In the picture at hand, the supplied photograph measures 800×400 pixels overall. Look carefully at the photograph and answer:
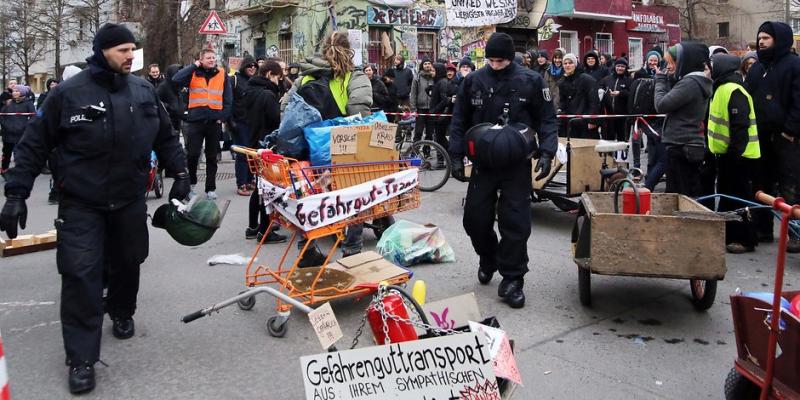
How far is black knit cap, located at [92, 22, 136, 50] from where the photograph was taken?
4023 millimetres

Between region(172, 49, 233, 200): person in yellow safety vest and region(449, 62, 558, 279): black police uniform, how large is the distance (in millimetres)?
5386

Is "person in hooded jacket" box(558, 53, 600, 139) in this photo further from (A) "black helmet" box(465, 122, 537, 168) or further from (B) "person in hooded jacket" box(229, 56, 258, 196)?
(A) "black helmet" box(465, 122, 537, 168)

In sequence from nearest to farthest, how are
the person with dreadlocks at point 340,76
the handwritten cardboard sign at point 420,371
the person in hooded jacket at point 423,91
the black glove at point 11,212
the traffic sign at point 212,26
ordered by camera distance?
the handwritten cardboard sign at point 420,371 → the black glove at point 11,212 → the person with dreadlocks at point 340,76 → the person in hooded jacket at point 423,91 → the traffic sign at point 212,26

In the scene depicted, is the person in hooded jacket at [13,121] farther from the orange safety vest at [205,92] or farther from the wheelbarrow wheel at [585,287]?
the wheelbarrow wheel at [585,287]

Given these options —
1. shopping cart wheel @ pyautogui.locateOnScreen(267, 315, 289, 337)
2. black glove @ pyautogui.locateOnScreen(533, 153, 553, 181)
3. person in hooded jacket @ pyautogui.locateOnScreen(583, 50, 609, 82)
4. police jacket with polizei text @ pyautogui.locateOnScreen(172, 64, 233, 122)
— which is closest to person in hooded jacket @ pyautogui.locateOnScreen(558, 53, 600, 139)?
person in hooded jacket @ pyautogui.locateOnScreen(583, 50, 609, 82)

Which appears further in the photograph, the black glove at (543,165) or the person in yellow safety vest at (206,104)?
the person in yellow safety vest at (206,104)

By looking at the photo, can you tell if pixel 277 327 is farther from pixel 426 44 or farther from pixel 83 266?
pixel 426 44

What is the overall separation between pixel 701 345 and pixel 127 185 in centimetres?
362

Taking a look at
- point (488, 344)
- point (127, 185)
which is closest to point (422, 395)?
point (488, 344)

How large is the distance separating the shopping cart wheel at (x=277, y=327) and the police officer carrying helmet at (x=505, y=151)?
160 cm

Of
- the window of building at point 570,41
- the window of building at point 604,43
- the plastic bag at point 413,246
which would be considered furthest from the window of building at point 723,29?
the plastic bag at point 413,246

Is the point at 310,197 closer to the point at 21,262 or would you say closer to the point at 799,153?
the point at 21,262

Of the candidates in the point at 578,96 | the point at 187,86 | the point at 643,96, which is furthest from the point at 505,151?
the point at 578,96

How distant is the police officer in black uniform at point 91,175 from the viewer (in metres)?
3.87
